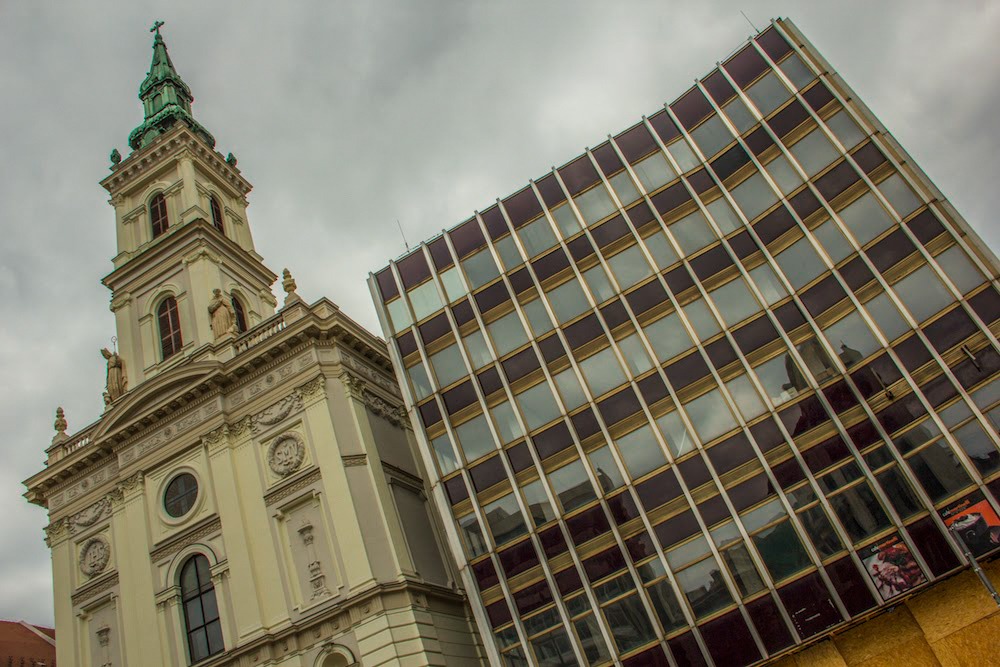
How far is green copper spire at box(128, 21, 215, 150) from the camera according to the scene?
50.7m

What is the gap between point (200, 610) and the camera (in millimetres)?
31438

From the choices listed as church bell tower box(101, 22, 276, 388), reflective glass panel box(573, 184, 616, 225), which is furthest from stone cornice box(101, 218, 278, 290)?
reflective glass panel box(573, 184, 616, 225)

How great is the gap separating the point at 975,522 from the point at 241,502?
85.0ft

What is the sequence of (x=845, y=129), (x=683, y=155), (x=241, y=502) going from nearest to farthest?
(x=845, y=129) < (x=683, y=155) < (x=241, y=502)

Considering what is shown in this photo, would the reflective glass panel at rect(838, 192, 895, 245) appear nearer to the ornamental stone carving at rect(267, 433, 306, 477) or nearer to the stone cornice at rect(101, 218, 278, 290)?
the ornamental stone carving at rect(267, 433, 306, 477)

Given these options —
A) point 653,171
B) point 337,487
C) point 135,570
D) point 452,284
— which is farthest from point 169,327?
point 653,171

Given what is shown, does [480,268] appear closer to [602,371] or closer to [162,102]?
[602,371]

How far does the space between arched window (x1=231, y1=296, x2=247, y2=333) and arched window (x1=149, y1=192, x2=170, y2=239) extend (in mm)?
6693

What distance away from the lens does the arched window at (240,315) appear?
41312 mm

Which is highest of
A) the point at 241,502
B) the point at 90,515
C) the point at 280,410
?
the point at 90,515

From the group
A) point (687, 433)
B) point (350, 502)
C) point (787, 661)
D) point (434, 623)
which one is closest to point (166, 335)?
point (350, 502)

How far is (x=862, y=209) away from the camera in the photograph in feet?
87.0

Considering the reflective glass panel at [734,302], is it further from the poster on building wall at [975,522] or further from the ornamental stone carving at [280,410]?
the ornamental stone carving at [280,410]

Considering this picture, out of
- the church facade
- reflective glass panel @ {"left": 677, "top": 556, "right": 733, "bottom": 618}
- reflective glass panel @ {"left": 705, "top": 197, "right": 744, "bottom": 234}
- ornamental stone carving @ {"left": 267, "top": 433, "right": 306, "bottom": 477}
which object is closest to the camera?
reflective glass panel @ {"left": 677, "top": 556, "right": 733, "bottom": 618}
